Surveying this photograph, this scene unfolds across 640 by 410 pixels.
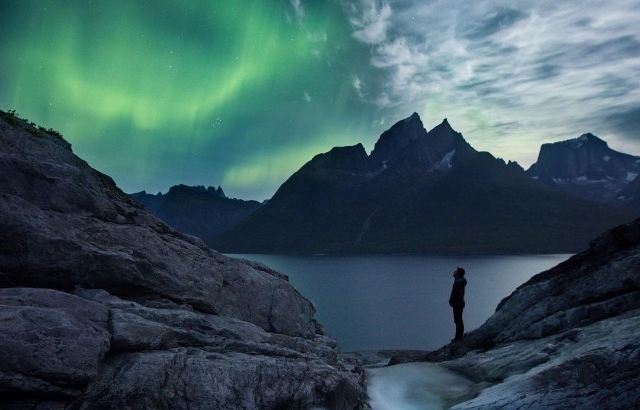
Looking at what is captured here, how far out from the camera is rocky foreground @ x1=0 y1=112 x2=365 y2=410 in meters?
10.0

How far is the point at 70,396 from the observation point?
9.98 metres

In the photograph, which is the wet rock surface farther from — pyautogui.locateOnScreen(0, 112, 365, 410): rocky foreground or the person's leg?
pyautogui.locateOnScreen(0, 112, 365, 410): rocky foreground

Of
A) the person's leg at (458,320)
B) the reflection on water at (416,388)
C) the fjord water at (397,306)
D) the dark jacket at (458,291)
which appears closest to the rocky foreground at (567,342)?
the reflection on water at (416,388)

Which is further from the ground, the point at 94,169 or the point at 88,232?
the point at 94,169

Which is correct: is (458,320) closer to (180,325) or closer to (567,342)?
(567,342)

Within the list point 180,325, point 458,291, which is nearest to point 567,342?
point 458,291

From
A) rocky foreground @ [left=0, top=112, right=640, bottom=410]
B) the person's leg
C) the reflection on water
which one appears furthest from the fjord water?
rocky foreground @ [left=0, top=112, right=640, bottom=410]

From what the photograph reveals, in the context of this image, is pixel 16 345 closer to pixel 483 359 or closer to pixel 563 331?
pixel 483 359

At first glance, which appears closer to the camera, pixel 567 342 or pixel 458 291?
pixel 567 342

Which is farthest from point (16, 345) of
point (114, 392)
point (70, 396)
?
point (114, 392)

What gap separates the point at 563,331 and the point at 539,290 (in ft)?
14.7

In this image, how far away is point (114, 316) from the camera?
40.3ft

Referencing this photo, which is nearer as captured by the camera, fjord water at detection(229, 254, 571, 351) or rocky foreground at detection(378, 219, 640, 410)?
rocky foreground at detection(378, 219, 640, 410)

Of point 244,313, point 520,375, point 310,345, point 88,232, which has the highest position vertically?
point 88,232
